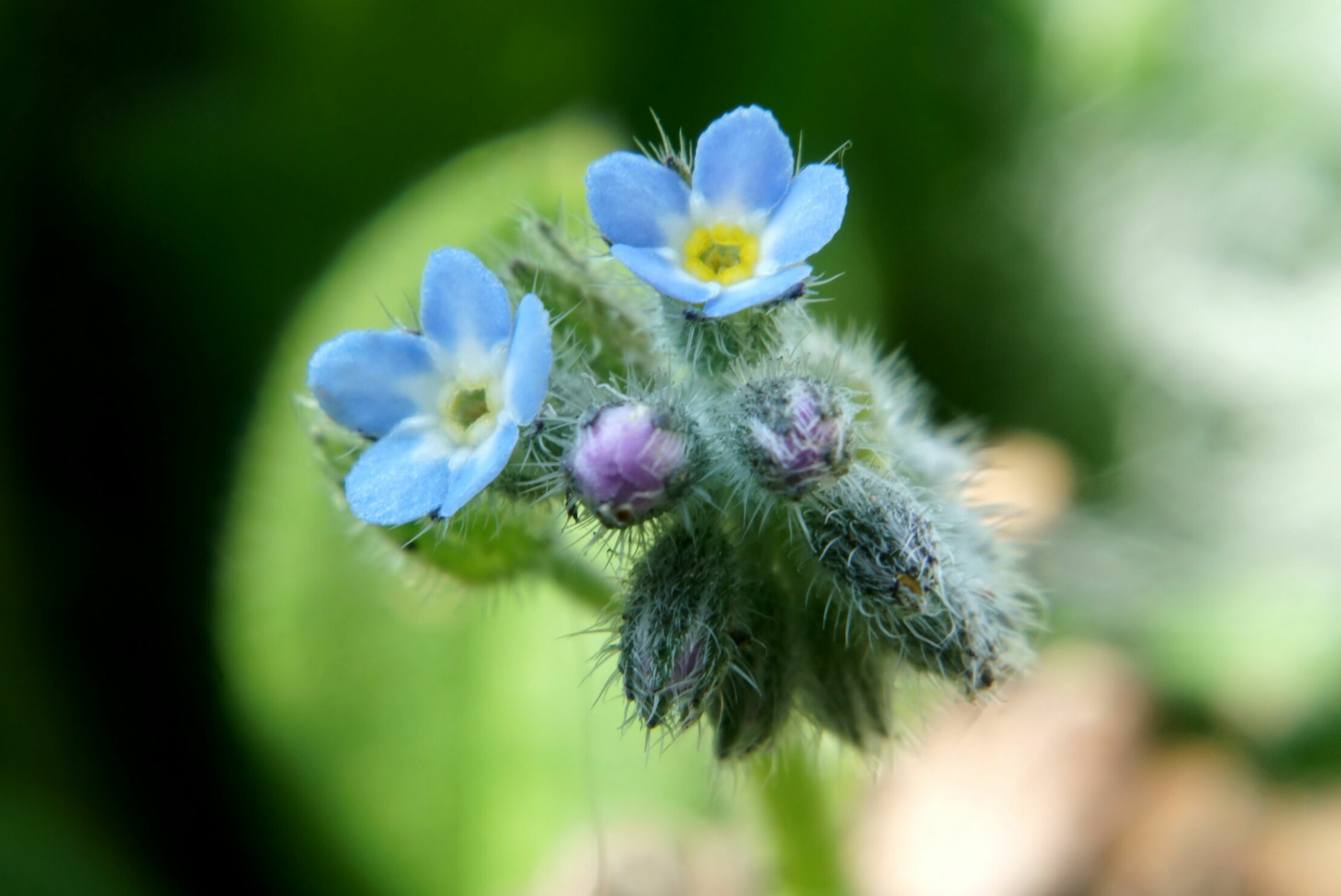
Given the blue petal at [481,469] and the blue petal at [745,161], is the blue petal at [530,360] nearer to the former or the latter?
the blue petal at [481,469]

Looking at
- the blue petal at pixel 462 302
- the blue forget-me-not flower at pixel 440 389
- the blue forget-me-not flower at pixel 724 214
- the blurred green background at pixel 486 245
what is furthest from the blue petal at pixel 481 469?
the blurred green background at pixel 486 245

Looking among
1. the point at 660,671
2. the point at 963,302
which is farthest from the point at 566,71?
the point at 660,671

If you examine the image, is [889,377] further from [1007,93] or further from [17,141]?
[17,141]

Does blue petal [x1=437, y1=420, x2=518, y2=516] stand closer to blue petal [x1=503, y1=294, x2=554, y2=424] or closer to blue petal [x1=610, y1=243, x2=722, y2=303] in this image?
blue petal [x1=503, y1=294, x2=554, y2=424]

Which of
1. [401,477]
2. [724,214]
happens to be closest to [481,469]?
[401,477]

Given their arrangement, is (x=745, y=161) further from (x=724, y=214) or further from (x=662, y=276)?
(x=662, y=276)

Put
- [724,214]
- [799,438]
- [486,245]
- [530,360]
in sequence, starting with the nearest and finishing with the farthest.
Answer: [530,360], [799,438], [724,214], [486,245]
